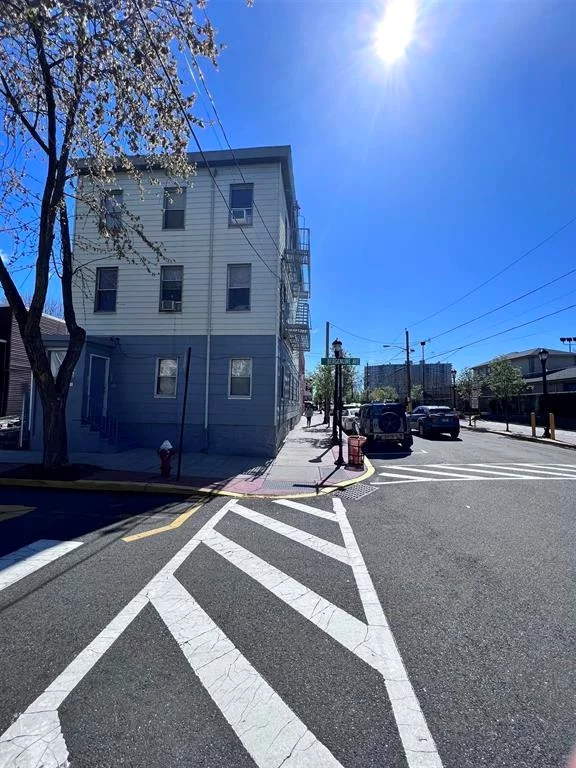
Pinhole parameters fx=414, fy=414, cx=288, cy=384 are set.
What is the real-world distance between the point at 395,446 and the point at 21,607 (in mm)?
16163

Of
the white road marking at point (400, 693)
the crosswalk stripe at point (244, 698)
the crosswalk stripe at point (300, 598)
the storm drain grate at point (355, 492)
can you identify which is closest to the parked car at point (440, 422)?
the storm drain grate at point (355, 492)

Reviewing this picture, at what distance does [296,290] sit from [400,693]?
20.5 m

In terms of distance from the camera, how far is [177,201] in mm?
15445

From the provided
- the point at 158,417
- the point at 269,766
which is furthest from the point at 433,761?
the point at 158,417

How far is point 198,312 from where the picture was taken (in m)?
15.0

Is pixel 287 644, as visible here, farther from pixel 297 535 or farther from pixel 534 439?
pixel 534 439

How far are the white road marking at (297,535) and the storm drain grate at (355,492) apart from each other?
7.51ft

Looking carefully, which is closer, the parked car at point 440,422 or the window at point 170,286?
the window at point 170,286

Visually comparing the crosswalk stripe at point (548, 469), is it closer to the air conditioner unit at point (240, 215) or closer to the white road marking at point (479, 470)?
the white road marking at point (479, 470)

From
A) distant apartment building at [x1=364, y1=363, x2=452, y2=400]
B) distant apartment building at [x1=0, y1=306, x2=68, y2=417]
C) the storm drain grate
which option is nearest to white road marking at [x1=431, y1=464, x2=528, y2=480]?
the storm drain grate

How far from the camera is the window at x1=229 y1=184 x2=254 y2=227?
1508 centimetres

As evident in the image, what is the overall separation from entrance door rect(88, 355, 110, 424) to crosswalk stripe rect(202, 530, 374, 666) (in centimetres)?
1032

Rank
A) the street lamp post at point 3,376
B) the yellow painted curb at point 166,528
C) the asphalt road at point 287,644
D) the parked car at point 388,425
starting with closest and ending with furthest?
the asphalt road at point 287,644, the yellow painted curb at point 166,528, the parked car at point 388,425, the street lamp post at point 3,376

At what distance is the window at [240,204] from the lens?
15078 mm
